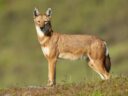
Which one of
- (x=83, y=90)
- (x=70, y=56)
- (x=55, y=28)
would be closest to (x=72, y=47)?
(x=70, y=56)

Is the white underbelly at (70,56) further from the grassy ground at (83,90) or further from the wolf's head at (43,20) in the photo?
the grassy ground at (83,90)

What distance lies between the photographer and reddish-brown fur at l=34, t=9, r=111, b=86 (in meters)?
28.0

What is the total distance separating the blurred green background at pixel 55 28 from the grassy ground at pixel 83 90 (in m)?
45.7

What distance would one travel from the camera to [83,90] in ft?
80.6

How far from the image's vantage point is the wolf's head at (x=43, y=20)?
91.7ft

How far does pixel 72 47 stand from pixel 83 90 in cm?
399

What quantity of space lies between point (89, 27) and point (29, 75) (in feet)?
49.5

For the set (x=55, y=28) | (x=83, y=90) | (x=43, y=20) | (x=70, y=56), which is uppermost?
(x=43, y=20)

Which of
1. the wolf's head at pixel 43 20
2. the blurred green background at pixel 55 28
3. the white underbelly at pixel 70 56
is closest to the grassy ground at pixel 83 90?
the white underbelly at pixel 70 56

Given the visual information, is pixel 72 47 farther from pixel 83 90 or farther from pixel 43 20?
pixel 83 90

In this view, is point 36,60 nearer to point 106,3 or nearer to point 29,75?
point 29,75

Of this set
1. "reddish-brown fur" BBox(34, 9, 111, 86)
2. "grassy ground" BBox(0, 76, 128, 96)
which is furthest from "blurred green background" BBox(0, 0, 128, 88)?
"grassy ground" BBox(0, 76, 128, 96)

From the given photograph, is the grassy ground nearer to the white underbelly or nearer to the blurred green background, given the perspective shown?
the white underbelly

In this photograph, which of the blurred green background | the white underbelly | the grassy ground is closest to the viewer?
the grassy ground
